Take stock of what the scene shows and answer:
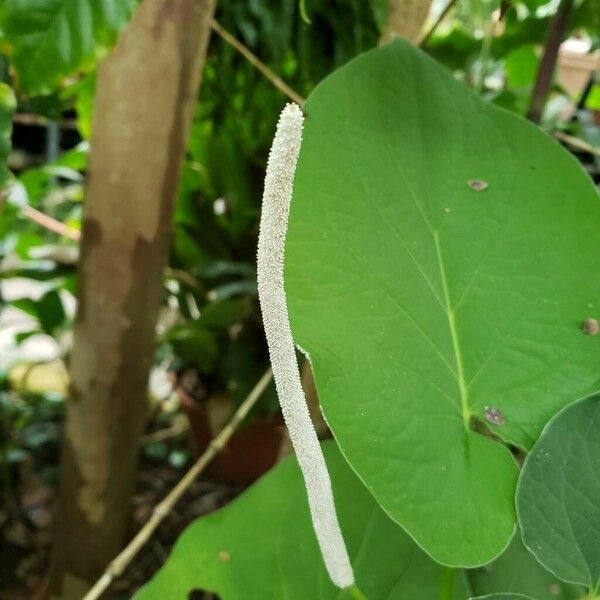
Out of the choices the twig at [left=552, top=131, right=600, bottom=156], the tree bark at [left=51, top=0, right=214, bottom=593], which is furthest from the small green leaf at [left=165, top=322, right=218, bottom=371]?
the twig at [left=552, top=131, right=600, bottom=156]

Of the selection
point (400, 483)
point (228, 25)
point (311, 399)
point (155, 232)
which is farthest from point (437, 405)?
point (228, 25)

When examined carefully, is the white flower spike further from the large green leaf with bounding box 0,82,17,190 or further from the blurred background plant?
the blurred background plant

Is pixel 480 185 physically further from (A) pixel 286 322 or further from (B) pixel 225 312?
(B) pixel 225 312

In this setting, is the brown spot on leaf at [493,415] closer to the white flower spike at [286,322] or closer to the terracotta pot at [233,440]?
the white flower spike at [286,322]

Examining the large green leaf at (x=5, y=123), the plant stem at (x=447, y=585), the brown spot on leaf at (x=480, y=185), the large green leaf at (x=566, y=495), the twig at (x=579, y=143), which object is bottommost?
the plant stem at (x=447, y=585)

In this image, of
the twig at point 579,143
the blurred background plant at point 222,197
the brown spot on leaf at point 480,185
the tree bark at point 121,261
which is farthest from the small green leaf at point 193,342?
the brown spot on leaf at point 480,185

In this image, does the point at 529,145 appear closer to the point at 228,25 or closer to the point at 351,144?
the point at 351,144
